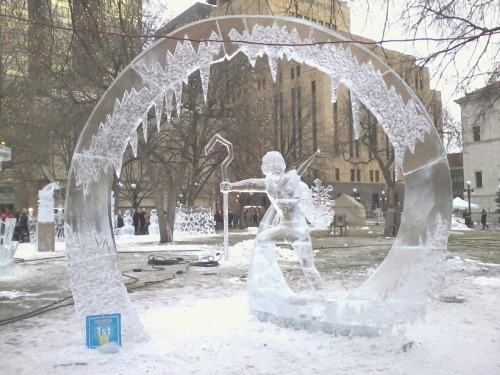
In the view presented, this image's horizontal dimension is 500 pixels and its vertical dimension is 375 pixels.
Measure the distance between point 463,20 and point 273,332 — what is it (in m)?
5.73

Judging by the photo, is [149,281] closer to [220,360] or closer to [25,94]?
[220,360]

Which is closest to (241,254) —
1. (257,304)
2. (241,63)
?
(257,304)

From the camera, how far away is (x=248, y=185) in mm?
6270

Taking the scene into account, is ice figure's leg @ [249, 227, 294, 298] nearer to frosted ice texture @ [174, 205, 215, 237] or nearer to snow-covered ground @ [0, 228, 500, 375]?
snow-covered ground @ [0, 228, 500, 375]

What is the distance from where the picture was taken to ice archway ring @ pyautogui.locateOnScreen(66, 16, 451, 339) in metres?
4.91

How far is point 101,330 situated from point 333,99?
3.56 metres

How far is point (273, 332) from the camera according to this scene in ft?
17.2

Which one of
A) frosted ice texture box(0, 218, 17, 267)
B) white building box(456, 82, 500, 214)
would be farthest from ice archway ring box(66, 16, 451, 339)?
white building box(456, 82, 500, 214)

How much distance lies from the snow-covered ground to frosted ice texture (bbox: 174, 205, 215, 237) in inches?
660

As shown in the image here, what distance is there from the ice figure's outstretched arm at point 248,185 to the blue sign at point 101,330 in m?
2.46

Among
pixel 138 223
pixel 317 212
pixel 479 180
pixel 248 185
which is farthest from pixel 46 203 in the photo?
pixel 479 180

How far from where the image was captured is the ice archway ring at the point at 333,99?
193 inches

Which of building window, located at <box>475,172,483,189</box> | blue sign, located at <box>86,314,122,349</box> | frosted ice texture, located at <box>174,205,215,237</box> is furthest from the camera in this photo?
building window, located at <box>475,172,483,189</box>

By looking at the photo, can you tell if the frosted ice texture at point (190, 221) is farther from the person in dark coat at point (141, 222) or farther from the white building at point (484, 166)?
the white building at point (484, 166)
